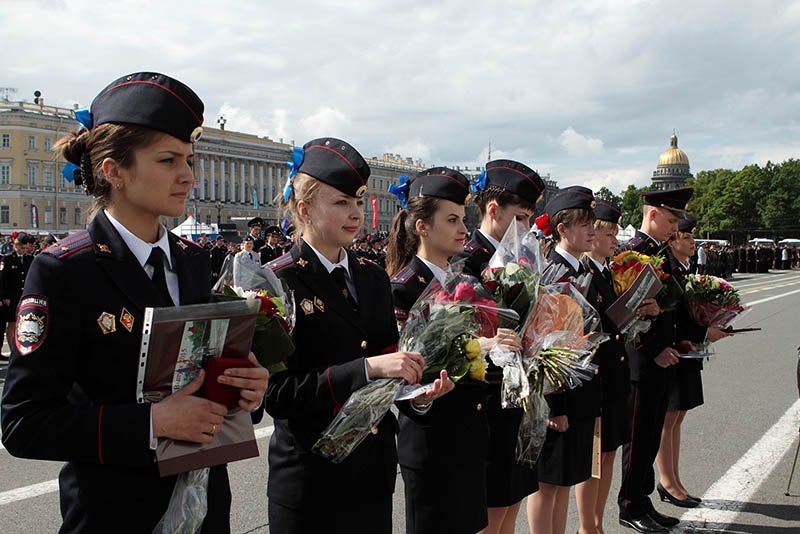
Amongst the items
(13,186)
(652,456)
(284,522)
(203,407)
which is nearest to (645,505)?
(652,456)

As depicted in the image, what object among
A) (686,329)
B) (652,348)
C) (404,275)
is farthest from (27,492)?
(686,329)

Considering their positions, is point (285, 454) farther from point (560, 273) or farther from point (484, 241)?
point (484, 241)

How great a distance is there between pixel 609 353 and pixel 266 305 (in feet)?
8.99

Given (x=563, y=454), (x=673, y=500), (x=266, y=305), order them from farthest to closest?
(x=673, y=500)
(x=563, y=454)
(x=266, y=305)

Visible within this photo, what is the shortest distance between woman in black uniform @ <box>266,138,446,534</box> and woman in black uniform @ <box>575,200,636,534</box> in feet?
6.09

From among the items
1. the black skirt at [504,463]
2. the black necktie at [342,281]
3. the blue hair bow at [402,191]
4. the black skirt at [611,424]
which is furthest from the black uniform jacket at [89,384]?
the black skirt at [611,424]

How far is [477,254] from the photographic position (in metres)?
3.87

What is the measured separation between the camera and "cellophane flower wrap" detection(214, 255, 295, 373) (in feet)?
6.68

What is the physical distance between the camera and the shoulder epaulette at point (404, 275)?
3.34 meters

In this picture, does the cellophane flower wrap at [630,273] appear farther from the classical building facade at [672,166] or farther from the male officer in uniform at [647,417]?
the classical building facade at [672,166]

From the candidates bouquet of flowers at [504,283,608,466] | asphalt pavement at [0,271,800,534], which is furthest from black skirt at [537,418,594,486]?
asphalt pavement at [0,271,800,534]

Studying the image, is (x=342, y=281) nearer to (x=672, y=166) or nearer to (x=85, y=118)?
(x=85, y=118)

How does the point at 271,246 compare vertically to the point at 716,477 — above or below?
above

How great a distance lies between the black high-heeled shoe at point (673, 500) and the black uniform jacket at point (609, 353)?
52.1 inches
